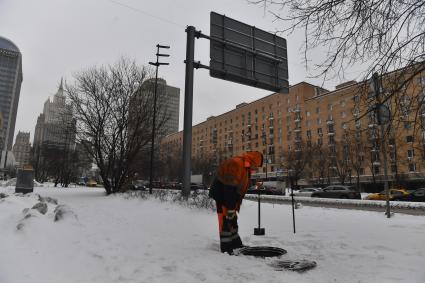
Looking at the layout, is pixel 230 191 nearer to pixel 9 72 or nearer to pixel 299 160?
pixel 9 72

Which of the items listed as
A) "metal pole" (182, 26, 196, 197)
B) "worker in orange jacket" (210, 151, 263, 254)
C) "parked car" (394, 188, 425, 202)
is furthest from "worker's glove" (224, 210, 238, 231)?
"parked car" (394, 188, 425, 202)

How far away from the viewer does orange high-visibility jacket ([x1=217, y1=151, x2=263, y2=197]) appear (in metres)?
6.07

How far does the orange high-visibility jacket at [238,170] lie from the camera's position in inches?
239

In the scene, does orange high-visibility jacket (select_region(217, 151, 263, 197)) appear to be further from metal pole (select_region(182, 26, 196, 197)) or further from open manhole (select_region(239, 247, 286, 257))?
metal pole (select_region(182, 26, 196, 197))

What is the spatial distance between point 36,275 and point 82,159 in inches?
946

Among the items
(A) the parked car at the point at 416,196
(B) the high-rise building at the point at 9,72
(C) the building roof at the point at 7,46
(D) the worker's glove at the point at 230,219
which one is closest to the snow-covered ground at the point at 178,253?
(D) the worker's glove at the point at 230,219

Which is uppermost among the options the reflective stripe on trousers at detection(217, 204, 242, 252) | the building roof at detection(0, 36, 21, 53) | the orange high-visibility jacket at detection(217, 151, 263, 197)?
the building roof at detection(0, 36, 21, 53)

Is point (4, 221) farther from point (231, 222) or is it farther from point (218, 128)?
point (218, 128)

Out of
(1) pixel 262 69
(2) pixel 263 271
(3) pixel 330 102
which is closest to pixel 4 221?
(2) pixel 263 271

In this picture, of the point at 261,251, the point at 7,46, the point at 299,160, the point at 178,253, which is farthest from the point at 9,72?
the point at 299,160

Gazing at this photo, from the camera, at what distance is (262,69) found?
577 inches

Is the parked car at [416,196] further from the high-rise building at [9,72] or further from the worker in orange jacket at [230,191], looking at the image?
the high-rise building at [9,72]

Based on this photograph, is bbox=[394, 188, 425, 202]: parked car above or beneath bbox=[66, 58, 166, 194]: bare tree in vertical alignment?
beneath

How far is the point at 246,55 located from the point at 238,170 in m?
9.24
